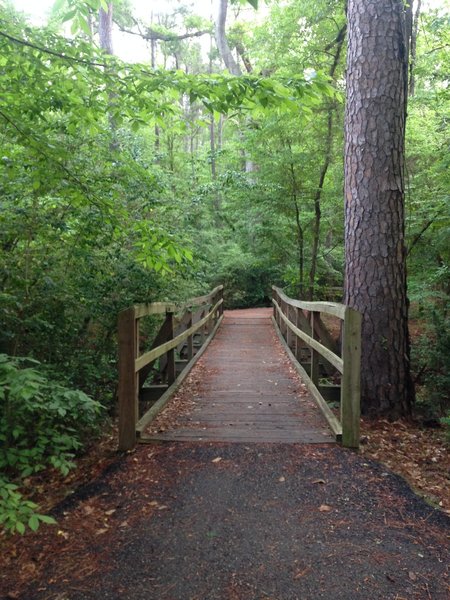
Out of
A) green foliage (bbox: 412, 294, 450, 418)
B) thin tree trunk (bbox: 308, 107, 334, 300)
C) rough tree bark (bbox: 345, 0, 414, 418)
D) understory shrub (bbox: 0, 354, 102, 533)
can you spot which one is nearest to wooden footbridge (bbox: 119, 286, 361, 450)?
rough tree bark (bbox: 345, 0, 414, 418)

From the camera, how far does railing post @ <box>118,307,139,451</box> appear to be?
3.97 metres

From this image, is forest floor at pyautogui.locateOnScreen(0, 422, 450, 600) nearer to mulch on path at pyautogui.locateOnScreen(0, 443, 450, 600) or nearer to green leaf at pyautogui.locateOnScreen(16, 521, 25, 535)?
mulch on path at pyautogui.locateOnScreen(0, 443, 450, 600)

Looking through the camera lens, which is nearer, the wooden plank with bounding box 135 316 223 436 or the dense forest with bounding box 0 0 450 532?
the dense forest with bounding box 0 0 450 532

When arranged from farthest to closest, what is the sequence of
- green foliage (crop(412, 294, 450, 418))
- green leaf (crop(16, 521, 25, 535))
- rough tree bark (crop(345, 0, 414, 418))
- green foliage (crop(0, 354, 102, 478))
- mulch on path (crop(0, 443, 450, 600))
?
1. green foliage (crop(412, 294, 450, 418))
2. rough tree bark (crop(345, 0, 414, 418))
3. green foliage (crop(0, 354, 102, 478))
4. mulch on path (crop(0, 443, 450, 600))
5. green leaf (crop(16, 521, 25, 535))

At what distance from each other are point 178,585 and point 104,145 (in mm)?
5058

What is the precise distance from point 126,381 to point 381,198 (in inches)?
146

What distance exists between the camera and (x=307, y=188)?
10.9m

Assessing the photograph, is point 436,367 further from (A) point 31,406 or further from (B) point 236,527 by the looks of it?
(A) point 31,406

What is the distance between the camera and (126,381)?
4.00 m

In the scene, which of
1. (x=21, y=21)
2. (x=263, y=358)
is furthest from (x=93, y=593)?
(x=263, y=358)

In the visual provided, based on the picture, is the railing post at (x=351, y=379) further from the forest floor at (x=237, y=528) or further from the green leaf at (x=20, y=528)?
the green leaf at (x=20, y=528)

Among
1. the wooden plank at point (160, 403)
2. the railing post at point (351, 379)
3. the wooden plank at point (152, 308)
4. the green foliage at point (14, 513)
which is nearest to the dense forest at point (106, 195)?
the green foliage at point (14, 513)

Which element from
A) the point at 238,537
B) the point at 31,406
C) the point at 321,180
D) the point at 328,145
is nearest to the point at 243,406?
the point at 238,537

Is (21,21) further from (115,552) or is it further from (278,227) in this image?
(278,227)
